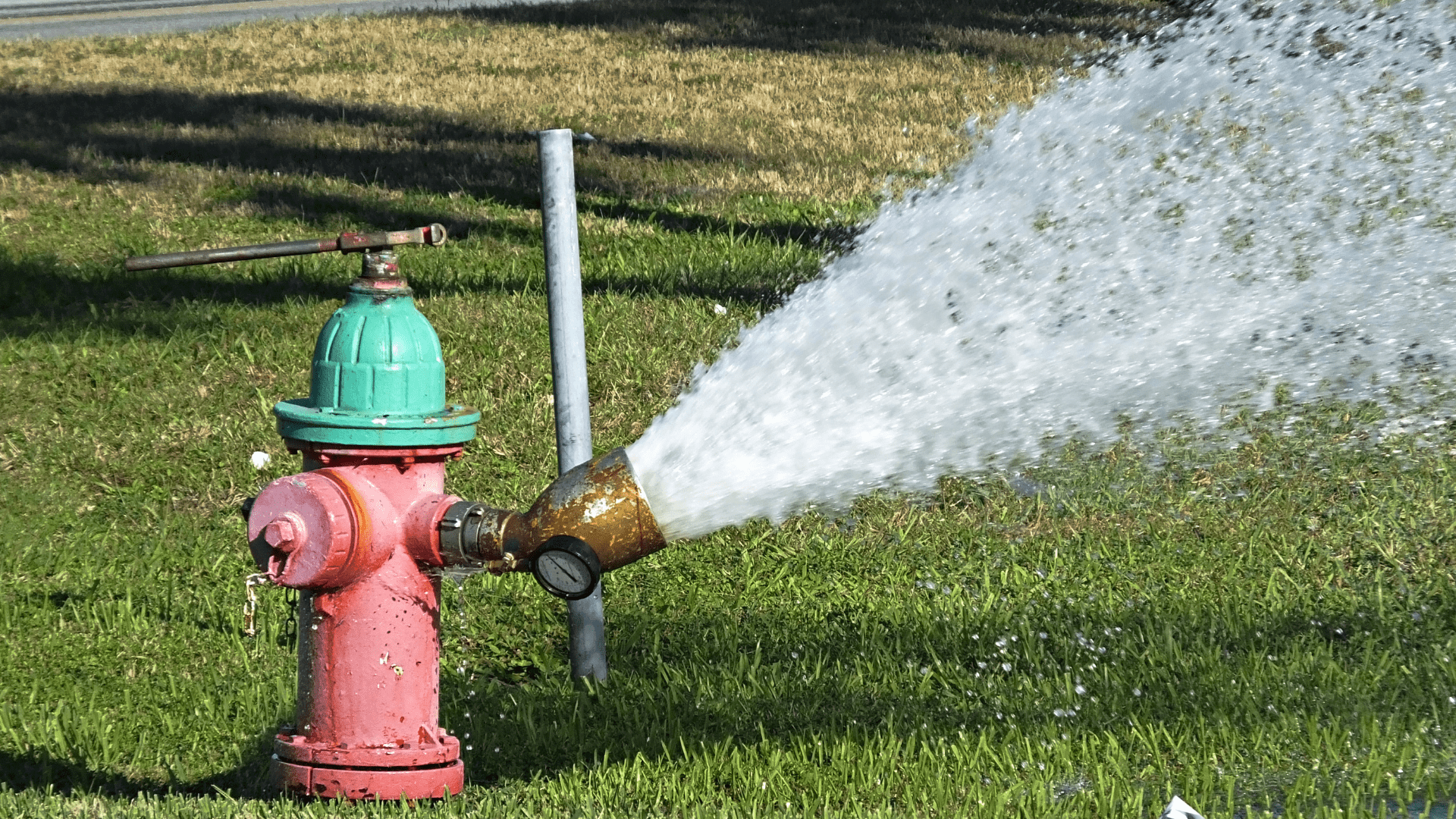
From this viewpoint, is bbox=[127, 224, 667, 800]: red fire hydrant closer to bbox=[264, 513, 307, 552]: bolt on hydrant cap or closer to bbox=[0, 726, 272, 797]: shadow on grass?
bbox=[264, 513, 307, 552]: bolt on hydrant cap

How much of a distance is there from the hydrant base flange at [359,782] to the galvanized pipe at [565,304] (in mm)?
743

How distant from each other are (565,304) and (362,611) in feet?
3.14

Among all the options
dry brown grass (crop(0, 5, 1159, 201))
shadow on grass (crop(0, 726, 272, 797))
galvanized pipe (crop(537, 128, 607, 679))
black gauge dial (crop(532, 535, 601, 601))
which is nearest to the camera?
black gauge dial (crop(532, 535, 601, 601))

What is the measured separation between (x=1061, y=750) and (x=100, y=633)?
231 centimetres

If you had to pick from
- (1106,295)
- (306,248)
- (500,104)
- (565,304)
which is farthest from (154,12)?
(306,248)

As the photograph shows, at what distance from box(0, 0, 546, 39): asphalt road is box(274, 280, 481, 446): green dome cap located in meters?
14.1

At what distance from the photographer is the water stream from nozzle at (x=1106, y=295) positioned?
2742mm

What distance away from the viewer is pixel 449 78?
11.7 meters

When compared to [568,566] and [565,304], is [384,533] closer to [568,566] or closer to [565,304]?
[568,566]

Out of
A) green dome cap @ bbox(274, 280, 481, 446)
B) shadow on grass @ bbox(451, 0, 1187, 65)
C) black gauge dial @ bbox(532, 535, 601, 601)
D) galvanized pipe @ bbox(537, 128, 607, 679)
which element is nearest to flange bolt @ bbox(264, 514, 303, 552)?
green dome cap @ bbox(274, 280, 481, 446)

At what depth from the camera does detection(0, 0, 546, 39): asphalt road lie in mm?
16906

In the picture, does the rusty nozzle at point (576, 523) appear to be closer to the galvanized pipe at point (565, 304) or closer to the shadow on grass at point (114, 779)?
the galvanized pipe at point (565, 304)

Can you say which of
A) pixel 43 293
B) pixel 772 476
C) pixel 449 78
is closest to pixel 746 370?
pixel 772 476

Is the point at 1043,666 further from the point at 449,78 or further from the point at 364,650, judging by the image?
the point at 449,78
